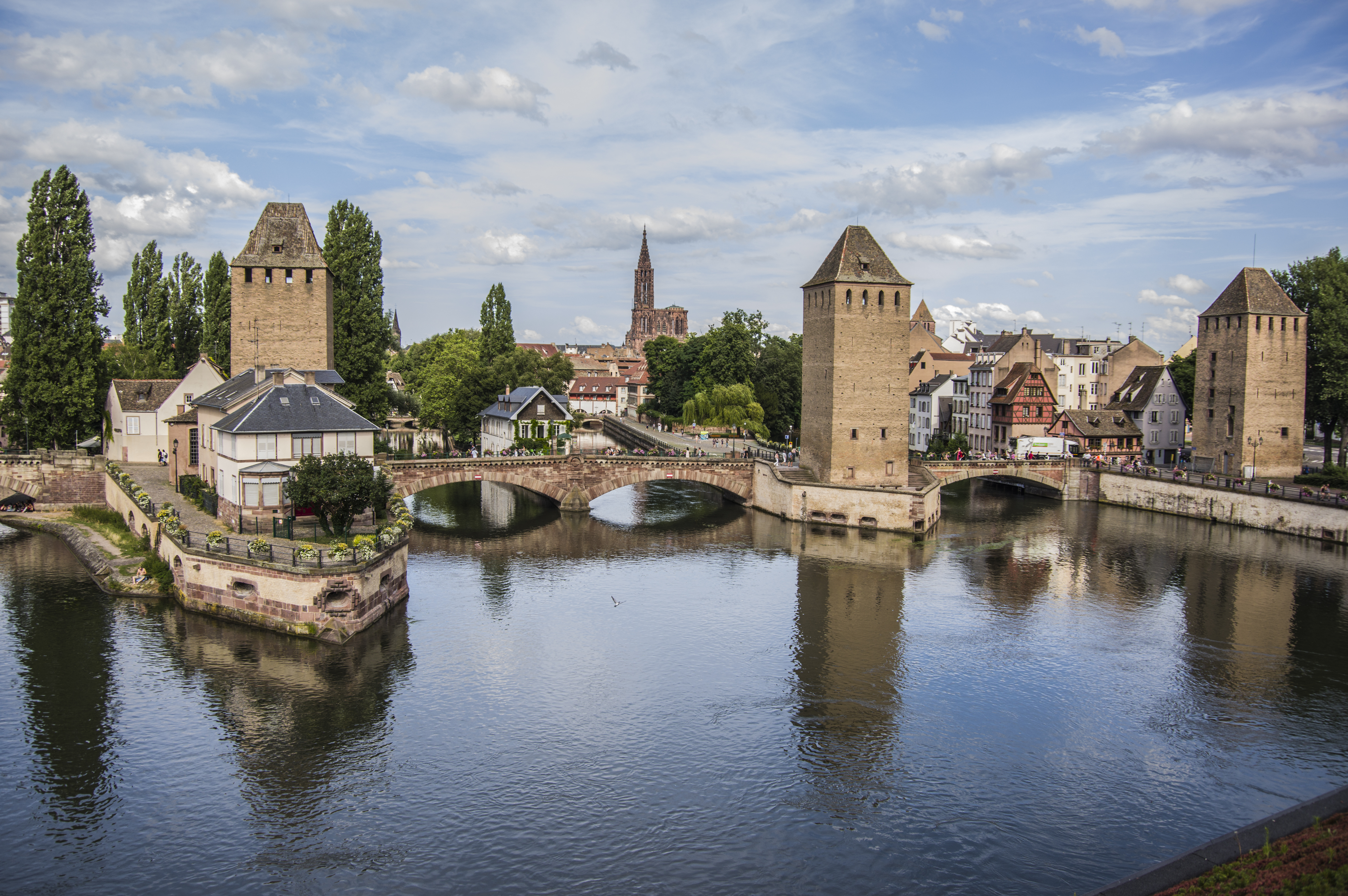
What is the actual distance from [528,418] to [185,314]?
24484 millimetres

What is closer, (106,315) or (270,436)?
(270,436)

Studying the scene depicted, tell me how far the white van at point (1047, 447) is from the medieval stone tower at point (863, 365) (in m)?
20.6

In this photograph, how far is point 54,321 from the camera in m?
50.2

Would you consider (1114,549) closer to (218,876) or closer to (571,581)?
(571,581)

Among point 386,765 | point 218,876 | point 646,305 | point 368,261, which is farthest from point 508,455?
point 646,305

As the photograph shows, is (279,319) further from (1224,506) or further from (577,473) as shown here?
(1224,506)

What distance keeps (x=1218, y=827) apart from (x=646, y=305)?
167 m

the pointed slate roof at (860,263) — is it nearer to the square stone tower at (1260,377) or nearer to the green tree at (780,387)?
the square stone tower at (1260,377)

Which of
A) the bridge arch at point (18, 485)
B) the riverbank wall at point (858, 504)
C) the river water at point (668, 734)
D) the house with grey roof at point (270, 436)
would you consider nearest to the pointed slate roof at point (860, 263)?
the riverbank wall at point (858, 504)

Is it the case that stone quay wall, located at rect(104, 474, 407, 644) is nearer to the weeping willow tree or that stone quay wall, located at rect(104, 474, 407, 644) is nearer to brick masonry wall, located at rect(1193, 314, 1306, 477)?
the weeping willow tree

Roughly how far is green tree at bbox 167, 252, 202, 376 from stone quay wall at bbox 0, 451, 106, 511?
634 inches

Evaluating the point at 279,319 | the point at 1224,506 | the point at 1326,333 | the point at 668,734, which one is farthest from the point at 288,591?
the point at 1326,333

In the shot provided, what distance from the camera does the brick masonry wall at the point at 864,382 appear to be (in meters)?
52.2

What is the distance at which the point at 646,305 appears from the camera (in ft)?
596
